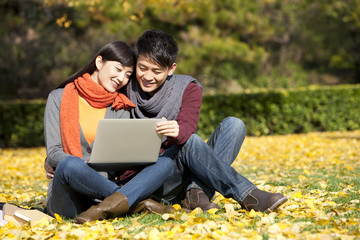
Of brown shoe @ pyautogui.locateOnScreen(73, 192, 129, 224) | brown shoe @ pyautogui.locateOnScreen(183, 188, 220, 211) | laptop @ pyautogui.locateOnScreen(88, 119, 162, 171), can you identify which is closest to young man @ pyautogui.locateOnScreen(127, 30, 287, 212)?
brown shoe @ pyautogui.locateOnScreen(183, 188, 220, 211)

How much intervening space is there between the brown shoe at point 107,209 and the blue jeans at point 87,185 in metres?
0.04

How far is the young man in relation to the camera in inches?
115

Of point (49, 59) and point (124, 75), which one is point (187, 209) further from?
point (49, 59)

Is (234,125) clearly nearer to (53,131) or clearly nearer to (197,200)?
(197,200)

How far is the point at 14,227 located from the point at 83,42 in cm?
1118

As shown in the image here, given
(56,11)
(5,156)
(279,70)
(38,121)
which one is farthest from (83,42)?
(279,70)

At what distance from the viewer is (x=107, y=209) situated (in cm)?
273

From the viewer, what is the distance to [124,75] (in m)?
3.19

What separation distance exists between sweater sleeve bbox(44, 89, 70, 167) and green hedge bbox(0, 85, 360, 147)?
6.72 m

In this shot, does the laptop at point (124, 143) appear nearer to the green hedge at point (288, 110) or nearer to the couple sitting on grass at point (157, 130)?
the couple sitting on grass at point (157, 130)

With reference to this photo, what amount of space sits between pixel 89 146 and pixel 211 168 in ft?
2.78

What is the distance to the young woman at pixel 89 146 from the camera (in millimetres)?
2779

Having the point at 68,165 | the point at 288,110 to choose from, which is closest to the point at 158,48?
the point at 68,165

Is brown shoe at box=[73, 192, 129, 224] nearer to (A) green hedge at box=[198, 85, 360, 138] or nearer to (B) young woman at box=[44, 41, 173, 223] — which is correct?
(B) young woman at box=[44, 41, 173, 223]
